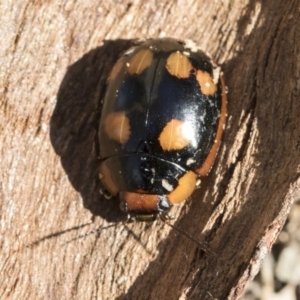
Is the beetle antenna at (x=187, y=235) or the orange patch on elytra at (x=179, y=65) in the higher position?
the orange patch on elytra at (x=179, y=65)

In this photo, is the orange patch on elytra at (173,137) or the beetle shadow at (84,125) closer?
the orange patch on elytra at (173,137)

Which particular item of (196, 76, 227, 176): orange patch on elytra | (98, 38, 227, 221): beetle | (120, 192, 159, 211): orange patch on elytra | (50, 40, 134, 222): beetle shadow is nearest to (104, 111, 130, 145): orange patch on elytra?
(98, 38, 227, 221): beetle

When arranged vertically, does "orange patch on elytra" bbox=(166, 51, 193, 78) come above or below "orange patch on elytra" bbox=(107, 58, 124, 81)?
above

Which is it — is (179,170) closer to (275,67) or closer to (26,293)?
(275,67)

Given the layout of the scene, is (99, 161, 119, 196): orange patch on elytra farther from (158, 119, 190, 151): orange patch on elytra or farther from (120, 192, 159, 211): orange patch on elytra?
(158, 119, 190, 151): orange patch on elytra

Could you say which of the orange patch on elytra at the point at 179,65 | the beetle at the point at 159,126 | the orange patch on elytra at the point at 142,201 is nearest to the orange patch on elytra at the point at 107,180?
the beetle at the point at 159,126

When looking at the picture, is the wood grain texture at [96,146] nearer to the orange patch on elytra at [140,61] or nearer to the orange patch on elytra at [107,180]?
the orange patch on elytra at [107,180]
